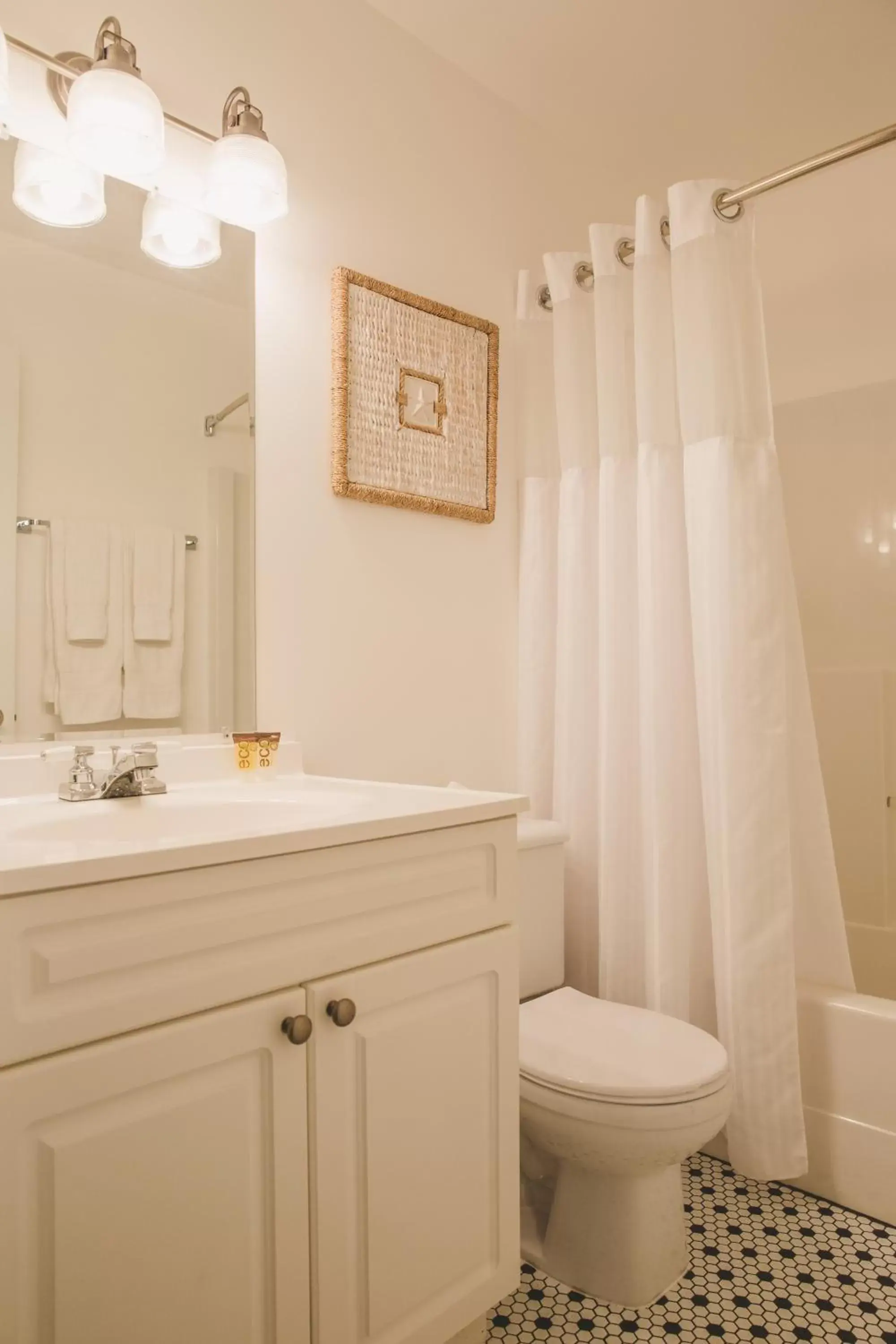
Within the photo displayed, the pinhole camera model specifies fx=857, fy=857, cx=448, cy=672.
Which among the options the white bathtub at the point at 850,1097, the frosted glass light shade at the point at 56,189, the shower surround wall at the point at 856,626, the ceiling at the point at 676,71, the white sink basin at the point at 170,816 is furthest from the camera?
the shower surround wall at the point at 856,626

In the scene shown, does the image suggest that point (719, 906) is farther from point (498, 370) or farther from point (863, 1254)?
point (498, 370)

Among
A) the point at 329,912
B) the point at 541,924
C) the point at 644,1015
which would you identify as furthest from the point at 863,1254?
the point at 329,912

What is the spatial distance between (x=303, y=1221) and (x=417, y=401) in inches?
59.3

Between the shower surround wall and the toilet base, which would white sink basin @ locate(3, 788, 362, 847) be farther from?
the shower surround wall

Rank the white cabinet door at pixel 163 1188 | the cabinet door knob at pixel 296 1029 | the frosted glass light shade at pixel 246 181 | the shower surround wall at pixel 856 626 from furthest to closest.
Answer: the shower surround wall at pixel 856 626, the frosted glass light shade at pixel 246 181, the cabinet door knob at pixel 296 1029, the white cabinet door at pixel 163 1188

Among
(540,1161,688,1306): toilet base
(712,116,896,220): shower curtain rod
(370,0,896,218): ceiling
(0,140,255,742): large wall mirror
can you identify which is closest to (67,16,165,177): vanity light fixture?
(0,140,255,742): large wall mirror

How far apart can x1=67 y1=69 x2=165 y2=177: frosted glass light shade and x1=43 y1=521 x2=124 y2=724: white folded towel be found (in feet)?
1.88

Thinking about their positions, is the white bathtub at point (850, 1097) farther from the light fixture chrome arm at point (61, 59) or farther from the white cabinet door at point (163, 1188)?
the light fixture chrome arm at point (61, 59)

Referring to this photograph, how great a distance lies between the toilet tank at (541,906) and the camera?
1681mm

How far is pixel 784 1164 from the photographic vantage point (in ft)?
5.13

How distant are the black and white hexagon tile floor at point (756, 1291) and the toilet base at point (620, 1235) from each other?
2 centimetres

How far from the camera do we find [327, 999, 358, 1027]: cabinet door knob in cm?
97

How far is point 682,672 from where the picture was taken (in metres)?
1.75

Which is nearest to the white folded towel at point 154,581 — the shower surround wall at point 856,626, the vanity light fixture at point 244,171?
the vanity light fixture at point 244,171
